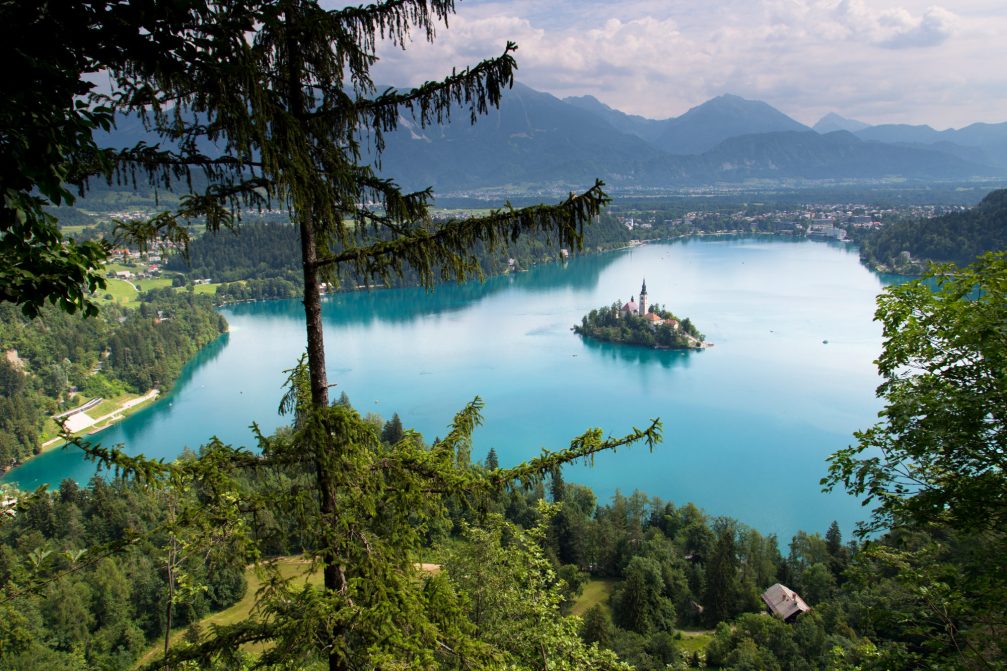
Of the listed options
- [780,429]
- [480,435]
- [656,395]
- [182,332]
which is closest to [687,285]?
[656,395]

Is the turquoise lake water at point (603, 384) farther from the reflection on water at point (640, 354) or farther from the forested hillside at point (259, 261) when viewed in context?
the forested hillside at point (259, 261)

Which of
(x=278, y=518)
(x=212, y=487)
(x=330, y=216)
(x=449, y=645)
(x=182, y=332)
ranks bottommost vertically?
(x=182, y=332)

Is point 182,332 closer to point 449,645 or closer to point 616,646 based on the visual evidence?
point 616,646

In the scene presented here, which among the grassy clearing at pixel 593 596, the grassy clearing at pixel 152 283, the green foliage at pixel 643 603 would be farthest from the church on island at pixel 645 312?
the grassy clearing at pixel 152 283

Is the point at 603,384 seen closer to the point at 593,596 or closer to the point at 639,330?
the point at 639,330

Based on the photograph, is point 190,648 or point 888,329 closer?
point 190,648

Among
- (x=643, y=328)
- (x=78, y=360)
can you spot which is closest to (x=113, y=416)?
(x=78, y=360)

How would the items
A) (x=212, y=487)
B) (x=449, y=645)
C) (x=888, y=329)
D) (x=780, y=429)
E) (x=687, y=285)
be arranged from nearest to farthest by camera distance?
(x=212, y=487) < (x=449, y=645) < (x=888, y=329) < (x=780, y=429) < (x=687, y=285)
